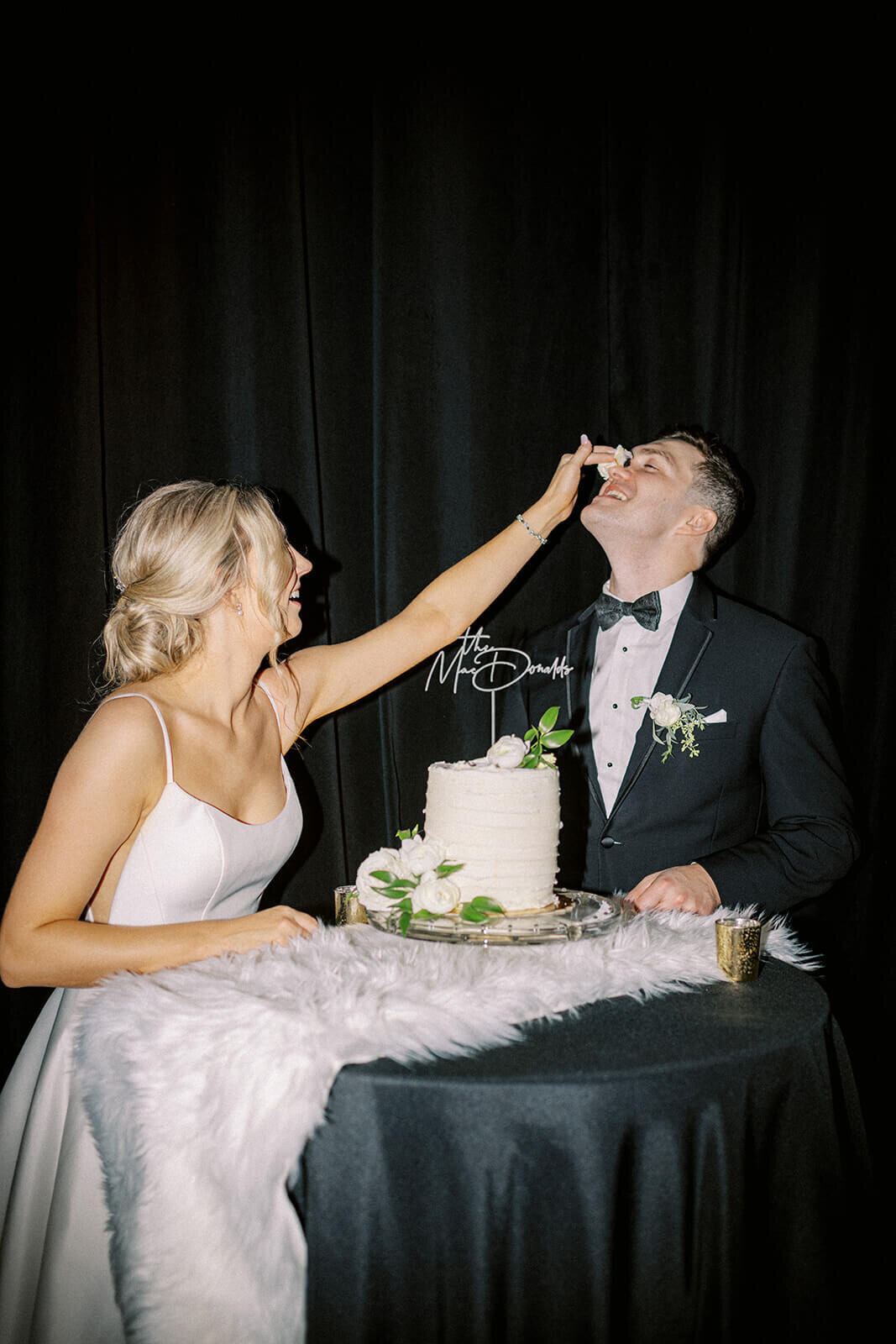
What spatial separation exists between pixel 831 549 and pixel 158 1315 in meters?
2.93

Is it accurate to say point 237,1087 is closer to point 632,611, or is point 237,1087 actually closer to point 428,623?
point 428,623

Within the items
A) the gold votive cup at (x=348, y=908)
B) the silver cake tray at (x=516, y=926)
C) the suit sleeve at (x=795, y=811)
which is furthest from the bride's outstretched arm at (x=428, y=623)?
the silver cake tray at (x=516, y=926)

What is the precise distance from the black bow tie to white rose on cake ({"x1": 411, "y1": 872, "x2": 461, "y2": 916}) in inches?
55.8

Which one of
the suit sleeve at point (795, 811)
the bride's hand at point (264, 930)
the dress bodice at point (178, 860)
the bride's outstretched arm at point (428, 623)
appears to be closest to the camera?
the bride's hand at point (264, 930)

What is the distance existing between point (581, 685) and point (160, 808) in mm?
1382

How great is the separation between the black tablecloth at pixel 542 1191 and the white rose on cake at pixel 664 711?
120 cm

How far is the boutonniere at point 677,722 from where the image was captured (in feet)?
Result: 8.80

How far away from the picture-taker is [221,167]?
2.86m

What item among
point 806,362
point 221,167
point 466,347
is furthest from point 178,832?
point 806,362

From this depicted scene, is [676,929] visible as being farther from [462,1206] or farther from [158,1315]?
[158,1315]

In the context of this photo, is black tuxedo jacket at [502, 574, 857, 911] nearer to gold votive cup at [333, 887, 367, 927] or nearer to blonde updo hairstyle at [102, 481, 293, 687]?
gold votive cup at [333, 887, 367, 927]

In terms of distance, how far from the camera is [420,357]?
305cm

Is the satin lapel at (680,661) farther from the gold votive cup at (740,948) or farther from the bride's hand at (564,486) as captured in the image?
the gold votive cup at (740,948)

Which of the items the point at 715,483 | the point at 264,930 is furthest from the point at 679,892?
the point at 715,483
